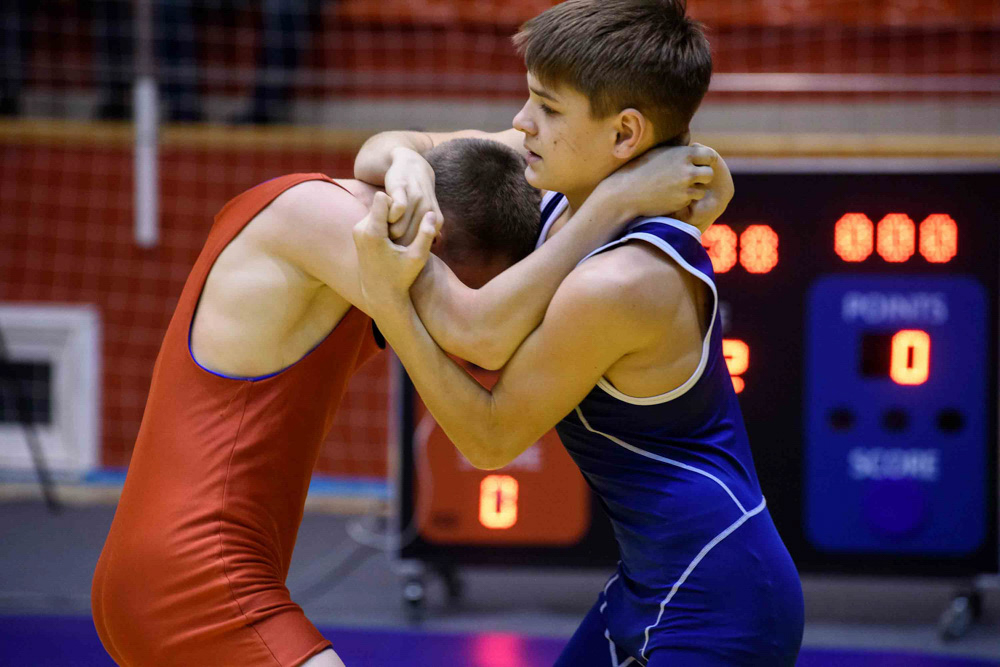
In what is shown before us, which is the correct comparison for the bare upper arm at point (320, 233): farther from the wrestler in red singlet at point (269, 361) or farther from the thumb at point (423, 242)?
the thumb at point (423, 242)

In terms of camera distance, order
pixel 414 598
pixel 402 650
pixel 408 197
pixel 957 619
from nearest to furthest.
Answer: pixel 408 197 < pixel 402 650 < pixel 957 619 < pixel 414 598

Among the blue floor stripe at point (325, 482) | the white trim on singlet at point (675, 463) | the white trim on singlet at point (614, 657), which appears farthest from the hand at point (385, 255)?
the blue floor stripe at point (325, 482)

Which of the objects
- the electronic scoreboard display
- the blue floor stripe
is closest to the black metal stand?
the blue floor stripe

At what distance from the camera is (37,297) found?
5.11 m

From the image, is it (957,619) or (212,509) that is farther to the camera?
(957,619)

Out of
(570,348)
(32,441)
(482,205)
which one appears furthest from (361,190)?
(32,441)

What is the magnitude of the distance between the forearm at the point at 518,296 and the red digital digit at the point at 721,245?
6.26ft

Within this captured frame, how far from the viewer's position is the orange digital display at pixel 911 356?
10.9 ft

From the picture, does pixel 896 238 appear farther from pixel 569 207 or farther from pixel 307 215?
pixel 307 215

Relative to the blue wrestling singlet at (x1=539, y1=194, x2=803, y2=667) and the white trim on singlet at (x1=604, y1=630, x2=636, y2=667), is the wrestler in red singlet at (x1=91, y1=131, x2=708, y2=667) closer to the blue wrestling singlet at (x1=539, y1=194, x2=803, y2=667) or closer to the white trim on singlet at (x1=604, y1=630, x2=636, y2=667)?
the blue wrestling singlet at (x1=539, y1=194, x2=803, y2=667)

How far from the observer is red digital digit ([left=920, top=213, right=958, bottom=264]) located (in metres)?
3.32

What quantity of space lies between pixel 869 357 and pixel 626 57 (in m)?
2.21

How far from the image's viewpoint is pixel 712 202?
1.57 m

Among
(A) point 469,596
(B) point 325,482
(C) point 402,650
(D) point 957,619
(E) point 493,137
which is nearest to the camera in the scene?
(E) point 493,137
